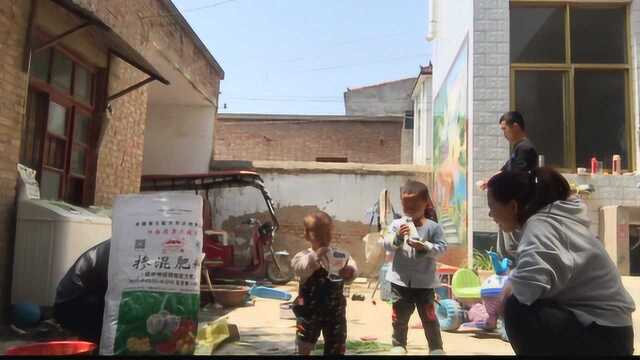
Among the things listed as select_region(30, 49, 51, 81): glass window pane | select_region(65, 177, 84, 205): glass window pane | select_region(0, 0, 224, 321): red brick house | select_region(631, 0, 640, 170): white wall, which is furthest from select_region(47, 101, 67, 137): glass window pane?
select_region(631, 0, 640, 170): white wall

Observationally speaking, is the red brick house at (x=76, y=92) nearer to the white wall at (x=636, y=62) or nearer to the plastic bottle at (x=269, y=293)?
the plastic bottle at (x=269, y=293)

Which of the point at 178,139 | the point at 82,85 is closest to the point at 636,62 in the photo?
the point at 82,85

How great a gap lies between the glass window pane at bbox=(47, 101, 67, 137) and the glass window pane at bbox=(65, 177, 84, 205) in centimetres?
63

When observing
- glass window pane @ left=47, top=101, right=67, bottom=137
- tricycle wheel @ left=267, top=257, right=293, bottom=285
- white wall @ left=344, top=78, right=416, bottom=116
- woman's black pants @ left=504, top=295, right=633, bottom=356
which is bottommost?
tricycle wheel @ left=267, top=257, right=293, bottom=285

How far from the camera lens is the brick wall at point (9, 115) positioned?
207 inches

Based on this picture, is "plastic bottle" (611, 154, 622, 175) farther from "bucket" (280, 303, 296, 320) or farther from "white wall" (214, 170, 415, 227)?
"white wall" (214, 170, 415, 227)

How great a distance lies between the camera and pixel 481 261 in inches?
273

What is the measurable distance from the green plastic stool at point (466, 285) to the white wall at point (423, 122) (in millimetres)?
7457

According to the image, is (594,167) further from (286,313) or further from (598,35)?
(286,313)

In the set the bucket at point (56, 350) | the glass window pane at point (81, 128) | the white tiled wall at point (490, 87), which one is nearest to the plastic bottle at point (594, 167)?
the white tiled wall at point (490, 87)

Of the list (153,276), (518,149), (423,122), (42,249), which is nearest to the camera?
(153,276)

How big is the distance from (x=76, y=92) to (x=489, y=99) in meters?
4.90

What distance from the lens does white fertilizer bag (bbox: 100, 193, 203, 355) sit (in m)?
3.42

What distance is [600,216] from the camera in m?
6.78
